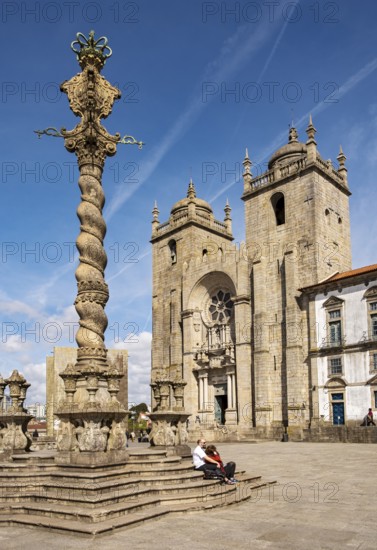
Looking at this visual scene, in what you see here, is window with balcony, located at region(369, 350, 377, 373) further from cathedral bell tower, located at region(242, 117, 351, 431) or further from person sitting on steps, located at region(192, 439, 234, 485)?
person sitting on steps, located at region(192, 439, 234, 485)

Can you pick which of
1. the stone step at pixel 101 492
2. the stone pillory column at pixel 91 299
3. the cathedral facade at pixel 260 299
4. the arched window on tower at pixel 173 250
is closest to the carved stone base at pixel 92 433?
the stone pillory column at pixel 91 299

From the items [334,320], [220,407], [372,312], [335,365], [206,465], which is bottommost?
[220,407]

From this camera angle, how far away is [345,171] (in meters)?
40.2

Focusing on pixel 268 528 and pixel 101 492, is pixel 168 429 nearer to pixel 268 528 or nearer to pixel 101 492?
pixel 101 492

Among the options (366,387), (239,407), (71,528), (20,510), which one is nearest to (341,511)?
(71,528)

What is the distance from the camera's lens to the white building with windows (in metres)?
31.1

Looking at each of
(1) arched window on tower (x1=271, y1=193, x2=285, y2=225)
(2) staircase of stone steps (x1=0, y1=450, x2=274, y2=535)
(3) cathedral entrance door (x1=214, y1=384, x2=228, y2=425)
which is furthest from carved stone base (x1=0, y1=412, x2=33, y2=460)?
(1) arched window on tower (x1=271, y1=193, x2=285, y2=225)

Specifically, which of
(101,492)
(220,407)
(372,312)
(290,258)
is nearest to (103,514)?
(101,492)

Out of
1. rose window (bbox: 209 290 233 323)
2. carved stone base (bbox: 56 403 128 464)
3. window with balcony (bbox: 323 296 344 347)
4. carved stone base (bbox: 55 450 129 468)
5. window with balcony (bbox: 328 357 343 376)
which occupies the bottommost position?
carved stone base (bbox: 55 450 129 468)

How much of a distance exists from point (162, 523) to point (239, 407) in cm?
2926

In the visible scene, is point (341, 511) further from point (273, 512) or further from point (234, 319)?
point (234, 319)

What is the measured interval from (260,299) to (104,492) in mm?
28248

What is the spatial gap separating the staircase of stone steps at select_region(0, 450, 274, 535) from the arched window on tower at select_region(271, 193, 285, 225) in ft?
95.8

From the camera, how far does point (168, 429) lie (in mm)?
14906
